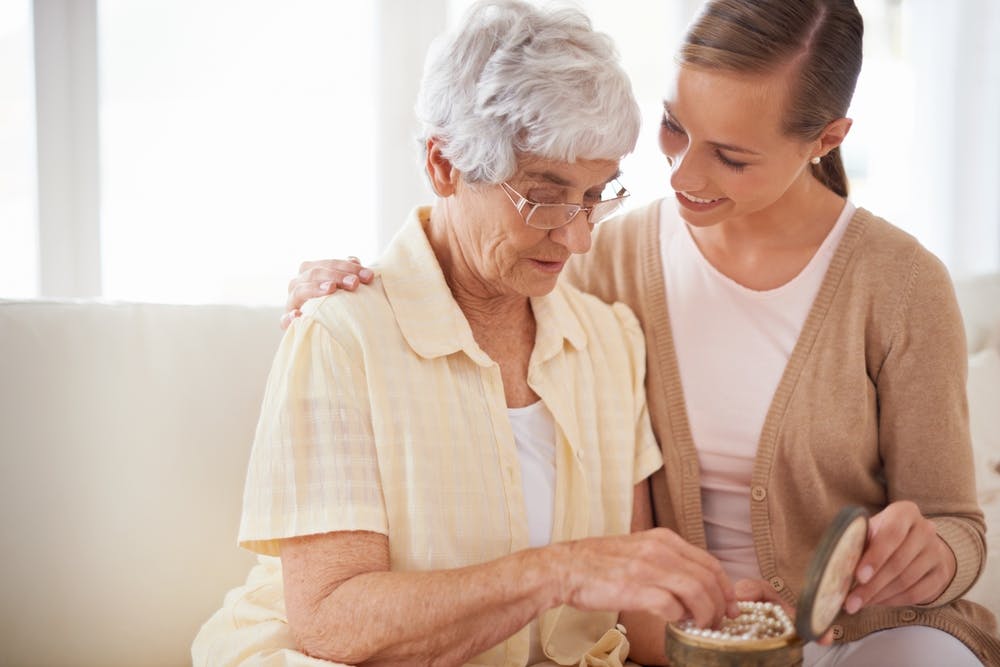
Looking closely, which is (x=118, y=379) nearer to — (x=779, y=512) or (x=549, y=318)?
(x=549, y=318)

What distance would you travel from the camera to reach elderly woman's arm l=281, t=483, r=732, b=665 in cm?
132

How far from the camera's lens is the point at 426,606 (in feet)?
4.64

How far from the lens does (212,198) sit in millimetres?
2895

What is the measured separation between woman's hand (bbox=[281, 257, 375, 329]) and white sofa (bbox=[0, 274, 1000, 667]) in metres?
0.30

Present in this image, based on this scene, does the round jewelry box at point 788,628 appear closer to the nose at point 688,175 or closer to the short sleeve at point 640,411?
the short sleeve at point 640,411

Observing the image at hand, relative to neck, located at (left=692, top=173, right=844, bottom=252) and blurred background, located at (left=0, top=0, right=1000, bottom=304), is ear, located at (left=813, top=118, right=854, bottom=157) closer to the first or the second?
neck, located at (left=692, top=173, right=844, bottom=252)

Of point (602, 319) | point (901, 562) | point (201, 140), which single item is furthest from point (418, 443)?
point (201, 140)

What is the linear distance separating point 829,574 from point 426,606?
55 cm

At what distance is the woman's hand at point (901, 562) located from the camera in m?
1.44

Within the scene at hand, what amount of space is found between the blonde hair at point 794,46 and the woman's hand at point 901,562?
67 cm

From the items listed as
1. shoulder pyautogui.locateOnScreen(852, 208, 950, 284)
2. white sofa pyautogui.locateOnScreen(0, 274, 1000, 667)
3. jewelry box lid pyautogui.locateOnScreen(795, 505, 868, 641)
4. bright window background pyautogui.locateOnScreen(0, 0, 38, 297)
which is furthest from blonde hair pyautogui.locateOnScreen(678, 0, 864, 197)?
bright window background pyautogui.locateOnScreen(0, 0, 38, 297)

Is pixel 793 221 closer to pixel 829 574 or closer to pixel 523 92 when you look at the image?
pixel 523 92

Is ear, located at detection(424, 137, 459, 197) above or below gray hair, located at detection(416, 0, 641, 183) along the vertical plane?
below

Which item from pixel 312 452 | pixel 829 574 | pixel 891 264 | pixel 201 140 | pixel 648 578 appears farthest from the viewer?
pixel 201 140
